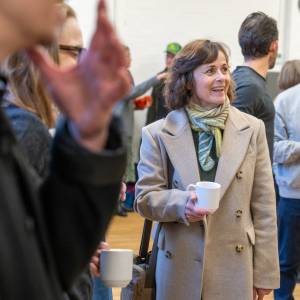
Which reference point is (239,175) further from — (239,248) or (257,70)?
(257,70)

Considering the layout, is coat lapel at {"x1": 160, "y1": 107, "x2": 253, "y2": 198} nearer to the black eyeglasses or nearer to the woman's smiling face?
the woman's smiling face

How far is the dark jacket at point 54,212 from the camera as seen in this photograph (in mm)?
788

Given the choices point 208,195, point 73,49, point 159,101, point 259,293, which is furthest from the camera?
point 159,101

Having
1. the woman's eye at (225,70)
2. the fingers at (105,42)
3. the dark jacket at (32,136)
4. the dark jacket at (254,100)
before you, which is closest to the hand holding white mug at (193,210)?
the woman's eye at (225,70)

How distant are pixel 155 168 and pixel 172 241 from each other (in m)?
0.27

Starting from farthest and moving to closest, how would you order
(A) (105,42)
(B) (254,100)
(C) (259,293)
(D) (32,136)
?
(B) (254,100) → (C) (259,293) → (D) (32,136) → (A) (105,42)

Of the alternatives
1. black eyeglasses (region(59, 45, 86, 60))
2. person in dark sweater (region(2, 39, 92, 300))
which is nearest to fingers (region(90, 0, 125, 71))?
person in dark sweater (region(2, 39, 92, 300))

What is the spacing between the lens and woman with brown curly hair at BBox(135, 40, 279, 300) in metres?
2.18

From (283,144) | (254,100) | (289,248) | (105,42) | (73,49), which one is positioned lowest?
(289,248)

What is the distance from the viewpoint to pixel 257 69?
10.2 feet

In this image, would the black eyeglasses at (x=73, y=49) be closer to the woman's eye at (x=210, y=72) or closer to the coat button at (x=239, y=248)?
the woman's eye at (x=210, y=72)

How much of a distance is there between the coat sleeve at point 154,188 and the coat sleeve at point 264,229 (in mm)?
313

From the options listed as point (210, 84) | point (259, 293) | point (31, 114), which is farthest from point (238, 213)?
point (31, 114)

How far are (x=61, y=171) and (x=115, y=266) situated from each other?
92 cm
